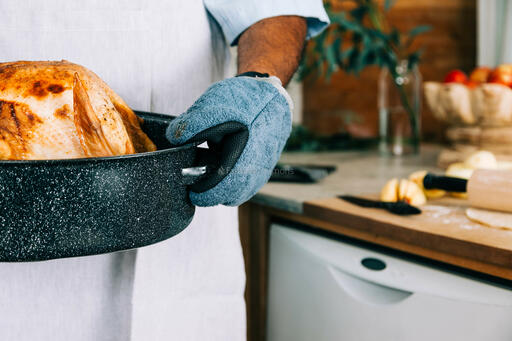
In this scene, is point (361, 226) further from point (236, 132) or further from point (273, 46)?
point (236, 132)

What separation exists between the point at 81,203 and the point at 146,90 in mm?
361

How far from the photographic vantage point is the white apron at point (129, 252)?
27.0 inches

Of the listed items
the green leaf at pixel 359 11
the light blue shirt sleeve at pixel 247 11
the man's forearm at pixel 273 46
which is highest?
the green leaf at pixel 359 11

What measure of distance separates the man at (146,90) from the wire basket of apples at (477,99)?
2.05 feet

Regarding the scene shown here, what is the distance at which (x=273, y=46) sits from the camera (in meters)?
0.71

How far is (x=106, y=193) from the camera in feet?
1.32

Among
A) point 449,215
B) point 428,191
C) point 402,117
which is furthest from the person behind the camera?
point 402,117

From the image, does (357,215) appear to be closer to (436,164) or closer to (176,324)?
(176,324)

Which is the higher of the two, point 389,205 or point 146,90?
point 146,90

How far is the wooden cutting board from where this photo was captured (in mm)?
745

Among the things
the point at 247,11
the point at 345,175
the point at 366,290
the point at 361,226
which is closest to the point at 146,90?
the point at 247,11

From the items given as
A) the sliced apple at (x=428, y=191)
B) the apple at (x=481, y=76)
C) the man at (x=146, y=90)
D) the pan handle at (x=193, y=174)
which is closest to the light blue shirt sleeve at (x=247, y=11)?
the man at (x=146, y=90)

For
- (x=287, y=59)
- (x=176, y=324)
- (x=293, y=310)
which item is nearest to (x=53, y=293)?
(x=176, y=324)

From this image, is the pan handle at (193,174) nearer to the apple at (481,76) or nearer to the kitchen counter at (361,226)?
the kitchen counter at (361,226)
